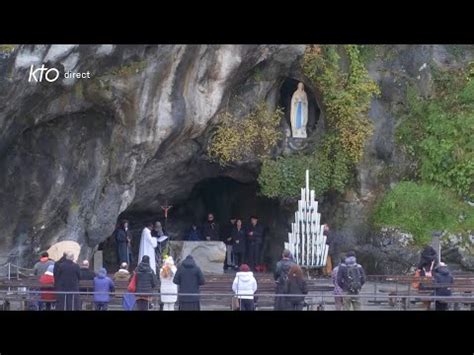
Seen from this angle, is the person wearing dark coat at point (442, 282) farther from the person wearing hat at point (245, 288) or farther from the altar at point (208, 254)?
the altar at point (208, 254)

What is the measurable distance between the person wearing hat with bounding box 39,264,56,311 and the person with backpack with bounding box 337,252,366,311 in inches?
209

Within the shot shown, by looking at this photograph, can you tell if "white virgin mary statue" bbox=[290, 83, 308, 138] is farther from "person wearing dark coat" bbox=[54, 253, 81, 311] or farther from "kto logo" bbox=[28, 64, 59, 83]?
"person wearing dark coat" bbox=[54, 253, 81, 311]

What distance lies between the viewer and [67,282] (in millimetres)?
25125

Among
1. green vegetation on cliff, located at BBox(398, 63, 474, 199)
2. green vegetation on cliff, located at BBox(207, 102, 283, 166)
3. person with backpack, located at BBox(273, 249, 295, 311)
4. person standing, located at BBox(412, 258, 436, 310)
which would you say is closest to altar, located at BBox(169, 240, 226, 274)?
green vegetation on cliff, located at BBox(207, 102, 283, 166)

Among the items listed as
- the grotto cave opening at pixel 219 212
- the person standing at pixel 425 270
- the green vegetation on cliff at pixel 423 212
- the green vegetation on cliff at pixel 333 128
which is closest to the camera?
the person standing at pixel 425 270

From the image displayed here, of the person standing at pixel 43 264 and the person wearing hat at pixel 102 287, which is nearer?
the person wearing hat at pixel 102 287

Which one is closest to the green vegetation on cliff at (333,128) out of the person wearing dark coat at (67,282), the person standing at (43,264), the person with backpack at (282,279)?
the person standing at (43,264)

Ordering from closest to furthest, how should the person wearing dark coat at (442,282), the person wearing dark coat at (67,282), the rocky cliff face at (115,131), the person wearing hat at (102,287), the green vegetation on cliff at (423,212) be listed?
the person wearing dark coat at (67,282), the person wearing hat at (102,287), the person wearing dark coat at (442,282), the rocky cliff face at (115,131), the green vegetation on cliff at (423,212)

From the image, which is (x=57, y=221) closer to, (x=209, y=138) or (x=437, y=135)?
(x=209, y=138)

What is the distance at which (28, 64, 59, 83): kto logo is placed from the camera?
2969cm

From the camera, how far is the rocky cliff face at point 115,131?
30.8 meters

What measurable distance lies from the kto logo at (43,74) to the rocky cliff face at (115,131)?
0.16 m
